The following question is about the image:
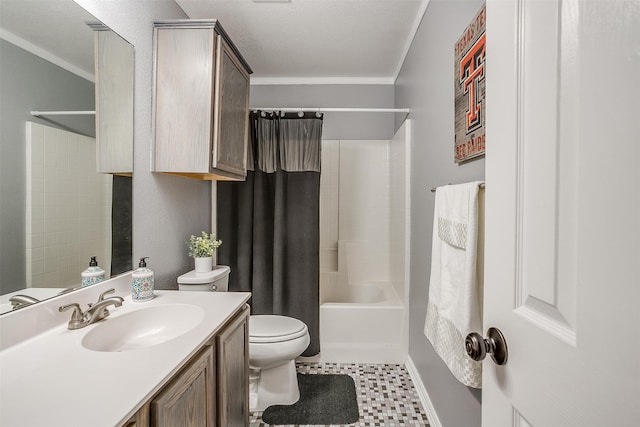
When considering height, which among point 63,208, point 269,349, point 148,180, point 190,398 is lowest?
point 269,349

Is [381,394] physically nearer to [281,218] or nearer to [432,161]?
[281,218]

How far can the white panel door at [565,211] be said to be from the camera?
38 centimetres

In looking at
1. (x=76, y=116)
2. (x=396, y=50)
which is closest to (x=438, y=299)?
(x=76, y=116)

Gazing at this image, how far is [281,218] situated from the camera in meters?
2.41

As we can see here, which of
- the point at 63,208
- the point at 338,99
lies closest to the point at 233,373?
the point at 63,208

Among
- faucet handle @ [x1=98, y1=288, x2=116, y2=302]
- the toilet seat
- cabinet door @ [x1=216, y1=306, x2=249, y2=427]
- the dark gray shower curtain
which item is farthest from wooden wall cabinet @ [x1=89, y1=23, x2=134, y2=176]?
the toilet seat

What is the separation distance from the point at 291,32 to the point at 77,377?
2.30 metres

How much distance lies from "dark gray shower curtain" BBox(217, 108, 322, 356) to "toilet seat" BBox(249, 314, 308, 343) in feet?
1.05

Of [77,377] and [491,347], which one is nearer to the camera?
[491,347]

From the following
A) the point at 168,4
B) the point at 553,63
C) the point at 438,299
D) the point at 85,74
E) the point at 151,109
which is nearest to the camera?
the point at 553,63

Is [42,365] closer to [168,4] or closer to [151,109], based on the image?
[151,109]

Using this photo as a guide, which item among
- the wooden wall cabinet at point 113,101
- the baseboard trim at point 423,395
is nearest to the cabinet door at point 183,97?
the wooden wall cabinet at point 113,101

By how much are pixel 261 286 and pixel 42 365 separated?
1.62 meters

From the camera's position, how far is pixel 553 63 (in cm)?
49
